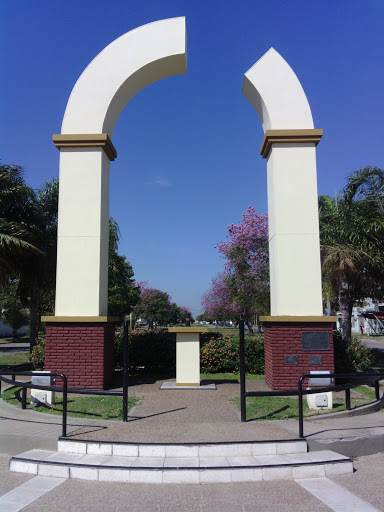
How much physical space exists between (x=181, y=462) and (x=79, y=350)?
4.29 metres

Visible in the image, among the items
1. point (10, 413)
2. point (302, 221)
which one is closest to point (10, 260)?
point (10, 413)

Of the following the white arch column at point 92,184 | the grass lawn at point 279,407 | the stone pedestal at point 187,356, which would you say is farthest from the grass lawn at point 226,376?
the white arch column at point 92,184

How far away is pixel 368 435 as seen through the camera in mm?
5707

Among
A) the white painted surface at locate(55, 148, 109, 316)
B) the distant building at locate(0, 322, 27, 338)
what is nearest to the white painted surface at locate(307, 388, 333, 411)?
the white painted surface at locate(55, 148, 109, 316)

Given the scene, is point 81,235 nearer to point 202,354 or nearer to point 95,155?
point 95,155

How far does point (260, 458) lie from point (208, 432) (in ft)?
2.98

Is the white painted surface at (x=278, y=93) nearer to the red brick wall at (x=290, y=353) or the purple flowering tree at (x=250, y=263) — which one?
the red brick wall at (x=290, y=353)

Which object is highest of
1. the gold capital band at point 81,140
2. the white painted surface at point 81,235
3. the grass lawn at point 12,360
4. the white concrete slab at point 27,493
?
the gold capital band at point 81,140

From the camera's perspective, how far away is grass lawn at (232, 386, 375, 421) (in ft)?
21.9

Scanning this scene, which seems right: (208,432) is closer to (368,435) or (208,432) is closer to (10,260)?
(368,435)

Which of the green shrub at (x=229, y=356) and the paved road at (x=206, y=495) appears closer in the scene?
the paved road at (x=206, y=495)

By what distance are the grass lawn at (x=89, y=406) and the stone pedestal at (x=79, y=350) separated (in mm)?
451

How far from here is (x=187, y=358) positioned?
9320 mm

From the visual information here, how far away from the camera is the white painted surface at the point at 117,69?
372 inches
